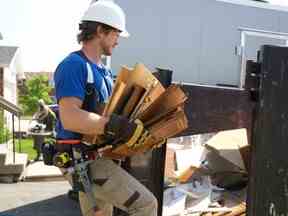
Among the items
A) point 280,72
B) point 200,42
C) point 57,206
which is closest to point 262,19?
point 200,42

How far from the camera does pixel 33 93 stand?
3894cm

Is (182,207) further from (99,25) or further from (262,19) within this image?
(262,19)

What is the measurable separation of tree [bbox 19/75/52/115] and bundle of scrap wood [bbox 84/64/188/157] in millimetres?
34719

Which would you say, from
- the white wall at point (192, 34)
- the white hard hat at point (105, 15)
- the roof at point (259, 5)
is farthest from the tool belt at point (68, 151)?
the roof at point (259, 5)

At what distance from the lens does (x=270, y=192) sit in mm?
2254

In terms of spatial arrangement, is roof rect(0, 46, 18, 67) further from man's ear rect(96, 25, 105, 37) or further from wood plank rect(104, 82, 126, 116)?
wood plank rect(104, 82, 126, 116)

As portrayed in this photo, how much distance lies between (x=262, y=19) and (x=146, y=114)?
7072 millimetres

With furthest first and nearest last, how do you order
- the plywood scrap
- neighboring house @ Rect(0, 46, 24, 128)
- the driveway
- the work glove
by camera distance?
neighboring house @ Rect(0, 46, 24, 128) → the driveway → the plywood scrap → the work glove

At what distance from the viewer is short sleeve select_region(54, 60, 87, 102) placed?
2.82m

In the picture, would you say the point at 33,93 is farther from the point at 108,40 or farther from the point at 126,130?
the point at 126,130

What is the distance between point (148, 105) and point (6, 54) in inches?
1173

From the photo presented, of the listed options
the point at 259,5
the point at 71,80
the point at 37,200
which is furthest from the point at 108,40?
the point at 259,5

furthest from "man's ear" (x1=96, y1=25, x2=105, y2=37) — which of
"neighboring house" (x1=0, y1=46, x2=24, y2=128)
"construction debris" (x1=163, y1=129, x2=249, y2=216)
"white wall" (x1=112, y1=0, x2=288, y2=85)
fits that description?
"neighboring house" (x1=0, y1=46, x2=24, y2=128)

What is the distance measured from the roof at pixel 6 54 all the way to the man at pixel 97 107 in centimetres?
2480
